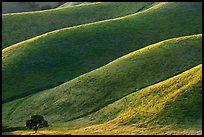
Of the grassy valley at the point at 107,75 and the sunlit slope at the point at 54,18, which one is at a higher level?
the sunlit slope at the point at 54,18

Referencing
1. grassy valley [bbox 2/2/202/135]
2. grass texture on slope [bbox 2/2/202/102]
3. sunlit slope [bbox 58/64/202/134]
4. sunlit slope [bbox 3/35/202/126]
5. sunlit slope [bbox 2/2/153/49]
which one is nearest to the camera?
sunlit slope [bbox 58/64/202/134]

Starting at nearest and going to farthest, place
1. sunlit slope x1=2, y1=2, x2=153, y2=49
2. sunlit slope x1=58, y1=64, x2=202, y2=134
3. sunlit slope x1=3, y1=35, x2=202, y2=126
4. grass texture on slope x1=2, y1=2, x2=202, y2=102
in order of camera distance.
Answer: sunlit slope x1=58, y1=64, x2=202, y2=134 < sunlit slope x1=3, y1=35, x2=202, y2=126 < grass texture on slope x1=2, y1=2, x2=202, y2=102 < sunlit slope x1=2, y1=2, x2=153, y2=49

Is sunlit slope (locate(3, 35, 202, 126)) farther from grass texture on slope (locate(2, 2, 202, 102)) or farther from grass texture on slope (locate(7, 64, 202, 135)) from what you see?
grass texture on slope (locate(2, 2, 202, 102))

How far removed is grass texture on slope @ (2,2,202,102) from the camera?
100050 mm

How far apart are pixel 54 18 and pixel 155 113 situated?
348 ft

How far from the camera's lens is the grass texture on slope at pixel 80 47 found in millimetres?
100050

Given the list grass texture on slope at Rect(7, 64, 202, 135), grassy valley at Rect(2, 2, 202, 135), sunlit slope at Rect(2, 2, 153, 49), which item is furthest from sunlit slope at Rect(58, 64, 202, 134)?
sunlit slope at Rect(2, 2, 153, 49)

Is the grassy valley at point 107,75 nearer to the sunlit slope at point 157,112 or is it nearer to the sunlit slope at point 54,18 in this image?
the sunlit slope at point 157,112

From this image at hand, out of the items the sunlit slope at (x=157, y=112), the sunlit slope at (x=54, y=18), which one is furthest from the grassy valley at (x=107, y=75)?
the sunlit slope at (x=54, y=18)

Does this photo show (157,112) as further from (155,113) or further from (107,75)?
(107,75)

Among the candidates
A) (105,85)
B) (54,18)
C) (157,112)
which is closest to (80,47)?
(105,85)

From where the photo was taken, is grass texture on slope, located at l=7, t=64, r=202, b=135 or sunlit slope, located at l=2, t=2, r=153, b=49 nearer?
grass texture on slope, located at l=7, t=64, r=202, b=135

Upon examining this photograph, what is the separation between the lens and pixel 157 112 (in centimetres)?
6494

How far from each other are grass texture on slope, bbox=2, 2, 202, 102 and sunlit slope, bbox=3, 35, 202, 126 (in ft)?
30.3
